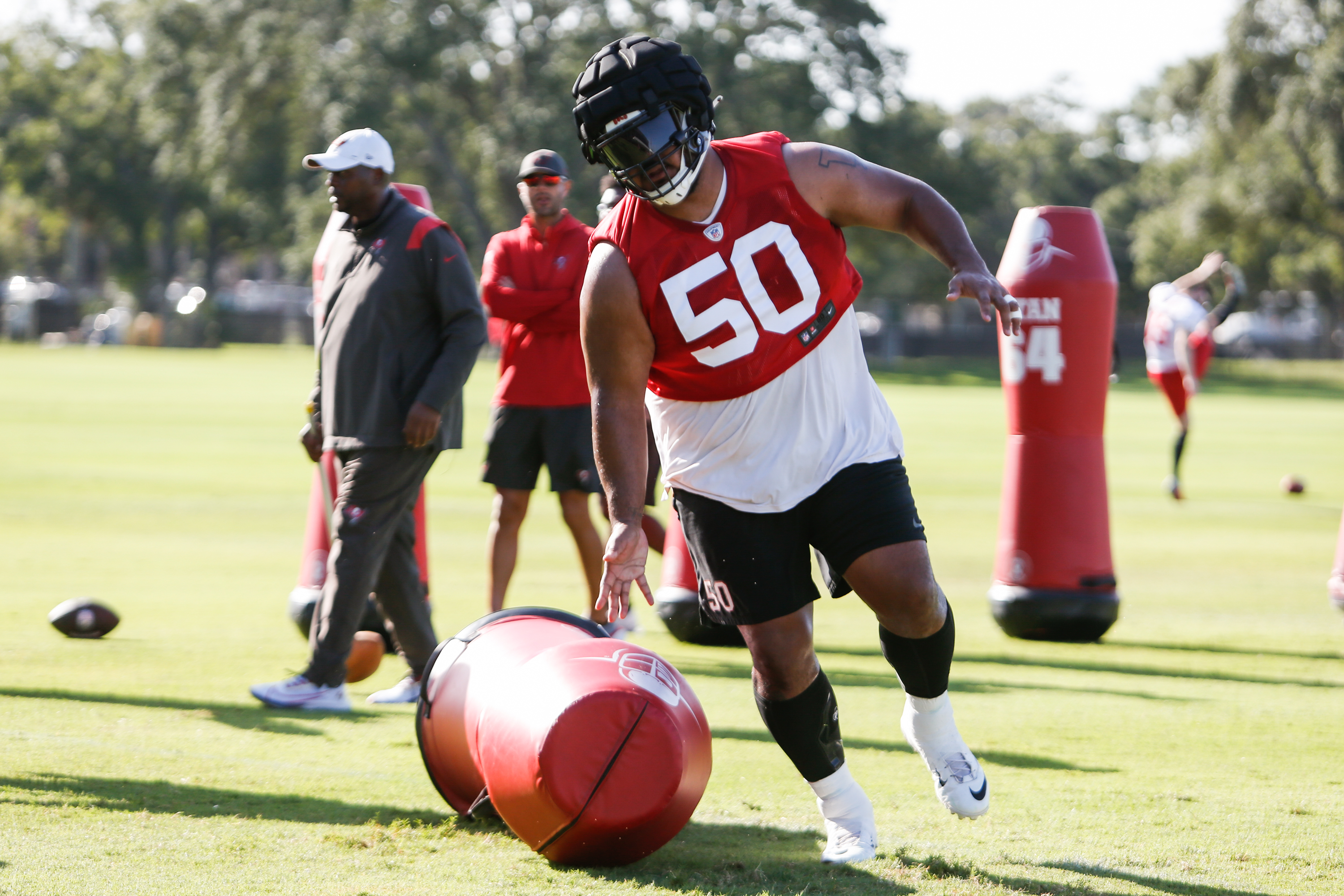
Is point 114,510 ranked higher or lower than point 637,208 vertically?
lower

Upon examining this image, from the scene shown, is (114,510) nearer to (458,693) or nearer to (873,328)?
(458,693)

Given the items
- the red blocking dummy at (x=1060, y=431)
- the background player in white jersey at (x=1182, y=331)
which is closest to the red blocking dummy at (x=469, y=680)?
the red blocking dummy at (x=1060, y=431)

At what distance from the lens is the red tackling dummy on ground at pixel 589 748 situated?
3.89m

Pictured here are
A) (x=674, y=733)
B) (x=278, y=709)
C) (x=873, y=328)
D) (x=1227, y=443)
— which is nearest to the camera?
(x=674, y=733)

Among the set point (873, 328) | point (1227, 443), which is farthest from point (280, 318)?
point (1227, 443)

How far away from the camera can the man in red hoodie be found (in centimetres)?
723

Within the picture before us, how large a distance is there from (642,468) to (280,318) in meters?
65.2

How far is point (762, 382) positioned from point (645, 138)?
73 cm

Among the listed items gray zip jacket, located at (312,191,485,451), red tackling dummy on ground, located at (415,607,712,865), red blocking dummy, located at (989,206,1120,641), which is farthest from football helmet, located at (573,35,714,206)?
red blocking dummy, located at (989,206,1120,641)

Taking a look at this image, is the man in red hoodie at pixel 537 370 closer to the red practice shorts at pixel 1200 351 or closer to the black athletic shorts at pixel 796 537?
the black athletic shorts at pixel 796 537

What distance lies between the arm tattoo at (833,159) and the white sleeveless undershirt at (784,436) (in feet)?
1.39

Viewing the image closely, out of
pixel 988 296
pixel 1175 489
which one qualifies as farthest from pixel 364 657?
pixel 1175 489

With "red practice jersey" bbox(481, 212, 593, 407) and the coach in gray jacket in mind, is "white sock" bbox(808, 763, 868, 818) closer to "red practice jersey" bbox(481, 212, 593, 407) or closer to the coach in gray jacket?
the coach in gray jacket

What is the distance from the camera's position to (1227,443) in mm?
23875
